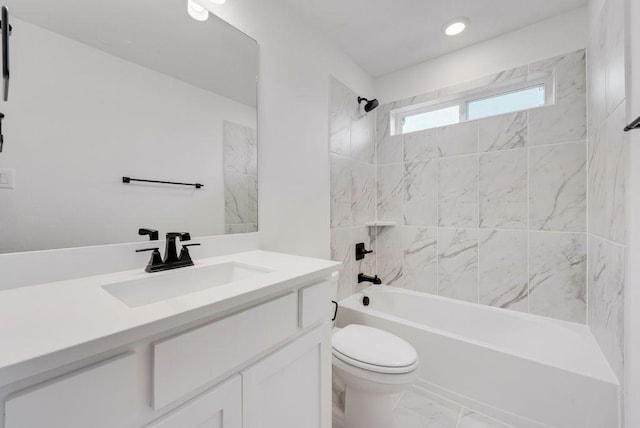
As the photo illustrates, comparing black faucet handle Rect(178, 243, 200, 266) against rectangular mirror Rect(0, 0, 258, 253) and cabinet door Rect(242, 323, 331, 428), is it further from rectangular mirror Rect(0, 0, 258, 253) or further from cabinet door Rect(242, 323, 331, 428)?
cabinet door Rect(242, 323, 331, 428)

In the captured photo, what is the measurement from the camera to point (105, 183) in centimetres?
90

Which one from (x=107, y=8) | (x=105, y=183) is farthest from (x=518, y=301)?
(x=107, y=8)

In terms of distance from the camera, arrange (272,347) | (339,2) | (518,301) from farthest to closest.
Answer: (518,301), (339,2), (272,347)

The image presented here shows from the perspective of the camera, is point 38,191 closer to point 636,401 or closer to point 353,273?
point 353,273

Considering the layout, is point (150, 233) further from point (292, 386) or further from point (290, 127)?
point (290, 127)

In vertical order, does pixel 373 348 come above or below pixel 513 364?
above

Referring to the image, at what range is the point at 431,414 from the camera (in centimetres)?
147

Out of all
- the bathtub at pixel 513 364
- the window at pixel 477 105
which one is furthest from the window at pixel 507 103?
the bathtub at pixel 513 364

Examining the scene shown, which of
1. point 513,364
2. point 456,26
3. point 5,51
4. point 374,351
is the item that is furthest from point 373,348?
point 456,26

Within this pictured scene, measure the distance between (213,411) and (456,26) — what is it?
2384mm

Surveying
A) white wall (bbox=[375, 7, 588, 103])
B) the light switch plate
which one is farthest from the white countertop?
white wall (bbox=[375, 7, 588, 103])

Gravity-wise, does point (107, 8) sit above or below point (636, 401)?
above

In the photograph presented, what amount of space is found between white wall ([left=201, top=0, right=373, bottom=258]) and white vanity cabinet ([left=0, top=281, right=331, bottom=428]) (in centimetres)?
66

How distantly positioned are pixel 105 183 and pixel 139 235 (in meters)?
0.21
